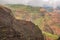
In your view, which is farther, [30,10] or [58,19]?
[30,10]

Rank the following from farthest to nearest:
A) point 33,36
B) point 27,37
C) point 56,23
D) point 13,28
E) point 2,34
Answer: point 56,23 → point 33,36 → point 27,37 → point 13,28 → point 2,34

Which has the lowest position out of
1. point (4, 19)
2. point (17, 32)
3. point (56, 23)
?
point (56, 23)

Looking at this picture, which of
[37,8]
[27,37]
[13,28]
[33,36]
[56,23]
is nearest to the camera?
[13,28]

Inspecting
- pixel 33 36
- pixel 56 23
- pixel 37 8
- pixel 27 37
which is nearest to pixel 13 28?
pixel 27 37

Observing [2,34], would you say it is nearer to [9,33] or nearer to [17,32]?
[9,33]

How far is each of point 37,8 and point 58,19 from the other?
1231 cm

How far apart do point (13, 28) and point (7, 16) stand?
1293 mm

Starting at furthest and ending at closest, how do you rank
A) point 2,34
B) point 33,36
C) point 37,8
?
1. point 37,8
2. point 33,36
3. point 2,34

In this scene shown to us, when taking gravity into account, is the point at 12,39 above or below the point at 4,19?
below

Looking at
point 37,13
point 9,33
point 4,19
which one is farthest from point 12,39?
point 37,13

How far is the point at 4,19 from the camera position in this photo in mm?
17641

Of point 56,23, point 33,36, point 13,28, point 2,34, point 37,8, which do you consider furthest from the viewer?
point 37,8

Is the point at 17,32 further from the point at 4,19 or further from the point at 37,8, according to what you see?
the point at 37,8

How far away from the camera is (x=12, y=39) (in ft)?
59.4
